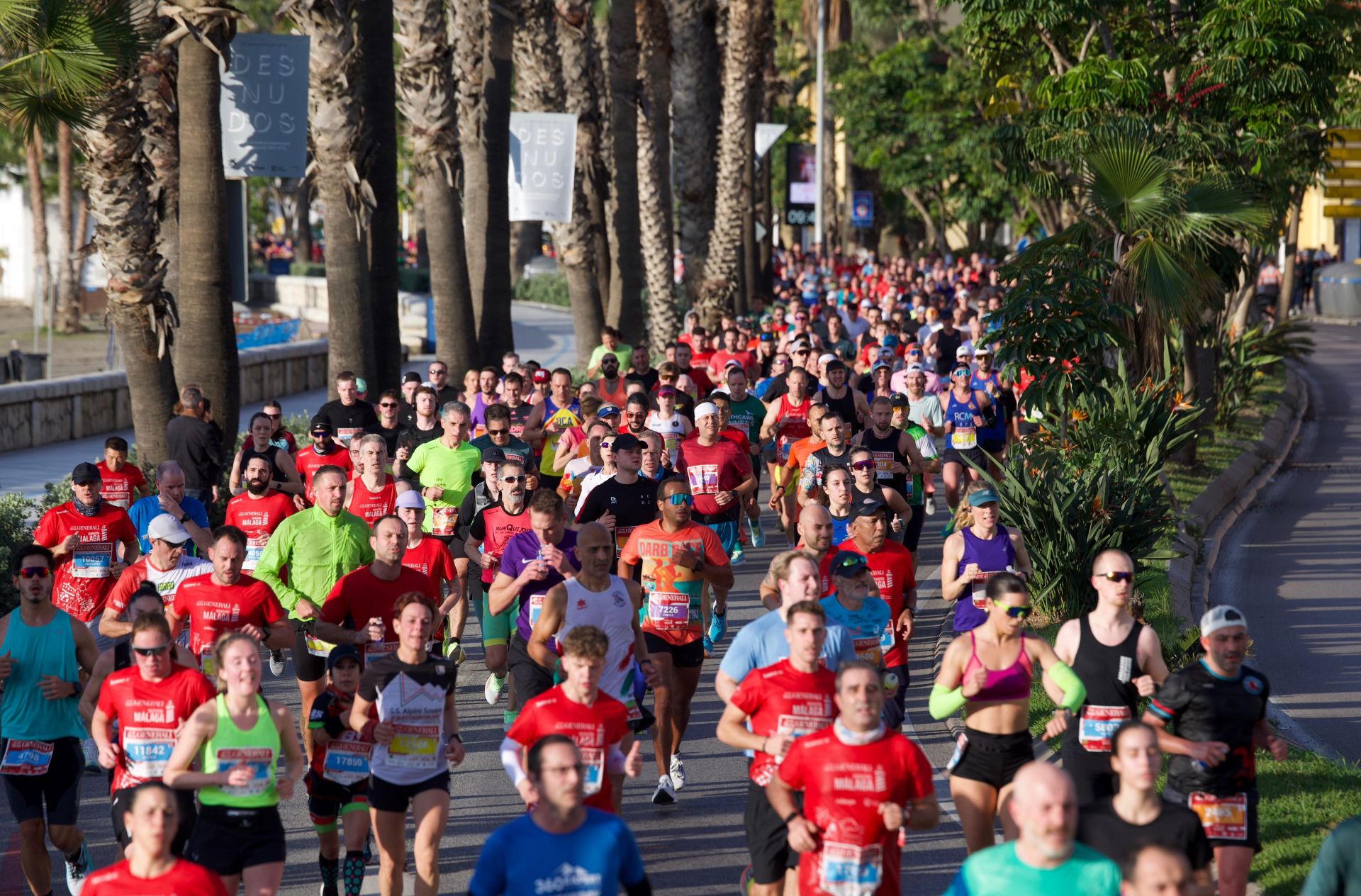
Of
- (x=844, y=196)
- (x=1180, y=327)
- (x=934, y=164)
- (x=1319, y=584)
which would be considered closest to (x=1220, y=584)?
(x=1319, y=584)

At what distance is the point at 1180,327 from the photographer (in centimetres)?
2025

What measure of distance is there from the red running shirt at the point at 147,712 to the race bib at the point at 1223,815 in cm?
407

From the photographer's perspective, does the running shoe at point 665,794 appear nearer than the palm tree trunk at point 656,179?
Yes

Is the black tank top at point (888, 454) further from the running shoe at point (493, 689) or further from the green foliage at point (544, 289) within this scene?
the green foliage at point (544, 289)

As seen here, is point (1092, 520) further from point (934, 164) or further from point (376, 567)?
point (934, 164)

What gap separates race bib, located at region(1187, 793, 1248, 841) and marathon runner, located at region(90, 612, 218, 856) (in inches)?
160

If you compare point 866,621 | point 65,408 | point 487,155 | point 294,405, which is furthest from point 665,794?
point 294,405

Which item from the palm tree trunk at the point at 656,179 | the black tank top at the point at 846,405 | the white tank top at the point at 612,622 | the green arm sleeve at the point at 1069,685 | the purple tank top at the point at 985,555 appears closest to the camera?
the green arm sleeve at the point at 1069,685

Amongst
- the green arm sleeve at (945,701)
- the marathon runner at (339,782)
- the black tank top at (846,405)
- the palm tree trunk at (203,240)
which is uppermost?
the palm tree trunk at (203,240)

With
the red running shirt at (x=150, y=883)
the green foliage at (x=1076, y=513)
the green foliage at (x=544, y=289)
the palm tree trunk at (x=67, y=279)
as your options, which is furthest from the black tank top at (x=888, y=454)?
the green foliage at (x=544, y=289)

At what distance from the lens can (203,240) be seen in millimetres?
16766

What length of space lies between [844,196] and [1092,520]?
6239cm

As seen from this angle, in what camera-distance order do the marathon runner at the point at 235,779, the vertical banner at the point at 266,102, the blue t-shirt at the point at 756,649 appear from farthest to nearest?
the vertical banner at the point at 266,102 → the blue t-shirt at the point at 756,649 → the marathon runner at the point at 235,779

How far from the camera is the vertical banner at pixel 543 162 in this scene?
947 inches
